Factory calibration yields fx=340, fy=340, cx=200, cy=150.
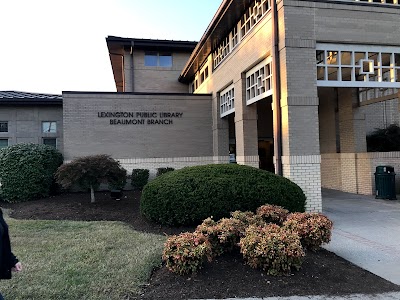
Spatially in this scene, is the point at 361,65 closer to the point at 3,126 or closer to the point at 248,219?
the point at 248,219

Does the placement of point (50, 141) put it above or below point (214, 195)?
above

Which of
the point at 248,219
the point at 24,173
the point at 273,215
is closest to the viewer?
the point at 248,219

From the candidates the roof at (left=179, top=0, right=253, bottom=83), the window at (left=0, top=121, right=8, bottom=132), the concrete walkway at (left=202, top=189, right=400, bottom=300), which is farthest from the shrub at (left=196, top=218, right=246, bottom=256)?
the window at (left=0, top=121, right=8, bottom=132)

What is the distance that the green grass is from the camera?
4.16 m

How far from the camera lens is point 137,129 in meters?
15.4

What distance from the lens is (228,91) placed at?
14.5 metres

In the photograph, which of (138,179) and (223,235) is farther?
(138,179)

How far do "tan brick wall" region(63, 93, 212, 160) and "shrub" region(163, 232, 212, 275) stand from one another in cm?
1090

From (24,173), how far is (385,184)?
12783 mm

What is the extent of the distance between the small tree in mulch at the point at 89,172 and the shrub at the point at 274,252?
23.0ft

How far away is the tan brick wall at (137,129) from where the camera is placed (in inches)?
580

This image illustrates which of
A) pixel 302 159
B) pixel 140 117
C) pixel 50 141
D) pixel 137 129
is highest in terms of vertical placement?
pixel 140 117

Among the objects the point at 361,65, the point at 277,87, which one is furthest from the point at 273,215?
the point at 361,65

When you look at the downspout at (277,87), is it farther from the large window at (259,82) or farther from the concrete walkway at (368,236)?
the concrete walkway at (368,236)
